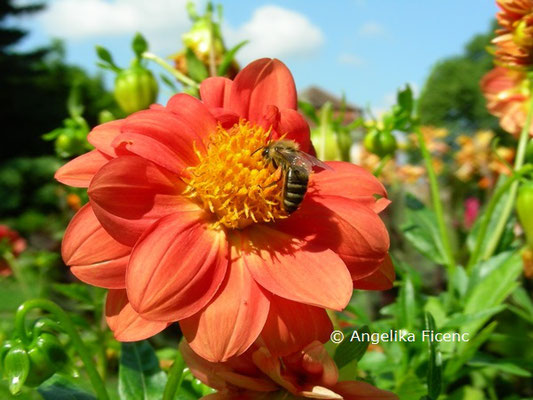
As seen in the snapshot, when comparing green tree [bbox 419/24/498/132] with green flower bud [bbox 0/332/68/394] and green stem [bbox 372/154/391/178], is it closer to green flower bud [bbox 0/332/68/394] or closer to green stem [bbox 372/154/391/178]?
green stem [bbox 372/154/391/178]

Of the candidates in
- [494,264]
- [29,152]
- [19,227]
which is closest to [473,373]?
[494,264]

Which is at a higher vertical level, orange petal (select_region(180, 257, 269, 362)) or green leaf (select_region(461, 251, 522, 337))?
orange petal (select_region(180, 257, 269, 362))

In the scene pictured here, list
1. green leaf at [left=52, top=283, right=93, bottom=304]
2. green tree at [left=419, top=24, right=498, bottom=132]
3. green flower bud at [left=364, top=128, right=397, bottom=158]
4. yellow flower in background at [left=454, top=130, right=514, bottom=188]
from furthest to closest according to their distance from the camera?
green tree at [left=419, top=24, right=498, bottom=132] < yellow flower in background at [left=454, top=130, right=514, bottom=188] < green flower bud at [left=364, top=128, right=397, bottom=158] < green leaf at [left=52, top=283, right=93, bottom=304]

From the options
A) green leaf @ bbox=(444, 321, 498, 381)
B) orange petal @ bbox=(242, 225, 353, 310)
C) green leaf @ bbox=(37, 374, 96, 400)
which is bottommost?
green leaf @ bbox=(444, 321, 498, 381)

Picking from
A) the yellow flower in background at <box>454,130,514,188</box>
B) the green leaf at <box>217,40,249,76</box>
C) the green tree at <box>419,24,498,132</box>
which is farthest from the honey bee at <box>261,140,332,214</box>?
the green tree at <box>419,24,498,132</box>

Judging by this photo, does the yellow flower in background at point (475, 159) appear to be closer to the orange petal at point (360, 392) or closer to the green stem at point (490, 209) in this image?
the green stem at point (490, 209)

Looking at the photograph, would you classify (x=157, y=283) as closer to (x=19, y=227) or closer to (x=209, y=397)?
(x=209, y=397)

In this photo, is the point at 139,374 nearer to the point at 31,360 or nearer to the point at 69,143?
the point at 31,360

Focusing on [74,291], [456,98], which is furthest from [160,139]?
[456,98]
